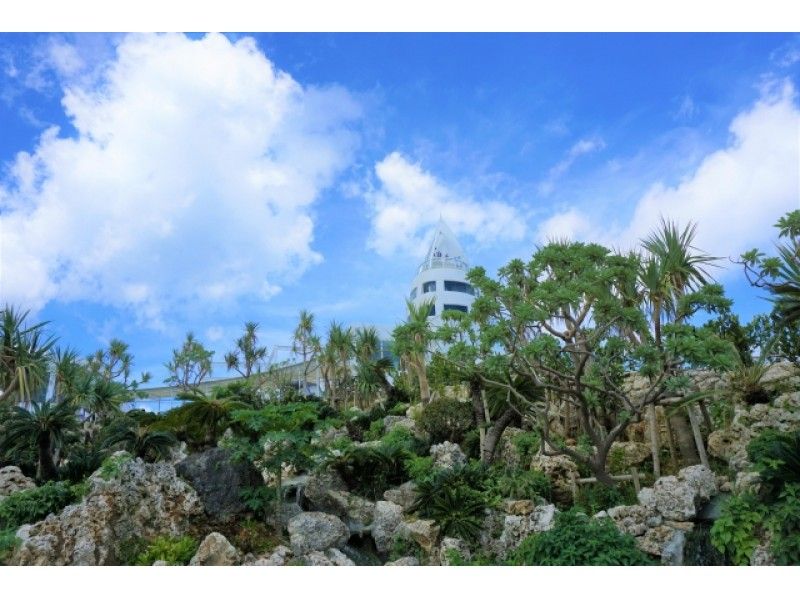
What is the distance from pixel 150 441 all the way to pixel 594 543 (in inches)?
364

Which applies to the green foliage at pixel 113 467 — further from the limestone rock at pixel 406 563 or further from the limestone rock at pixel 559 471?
the limestone rock at pixel 559 471

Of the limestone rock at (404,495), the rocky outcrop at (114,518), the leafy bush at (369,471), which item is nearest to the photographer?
the rocky outcrop at (114,518)

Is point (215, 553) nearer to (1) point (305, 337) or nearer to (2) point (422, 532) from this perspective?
(2) point (422, 532)

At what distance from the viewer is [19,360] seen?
1281 centimetres

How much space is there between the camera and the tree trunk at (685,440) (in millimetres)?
10891

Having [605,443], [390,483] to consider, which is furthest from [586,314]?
[390,483]

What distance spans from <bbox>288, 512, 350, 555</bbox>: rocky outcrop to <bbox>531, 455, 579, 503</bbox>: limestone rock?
380 centimetres

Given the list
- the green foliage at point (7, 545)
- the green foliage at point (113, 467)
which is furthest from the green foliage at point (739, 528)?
the green foliage at point (7, 545)

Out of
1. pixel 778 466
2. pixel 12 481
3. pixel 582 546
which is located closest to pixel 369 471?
pixel 582 546

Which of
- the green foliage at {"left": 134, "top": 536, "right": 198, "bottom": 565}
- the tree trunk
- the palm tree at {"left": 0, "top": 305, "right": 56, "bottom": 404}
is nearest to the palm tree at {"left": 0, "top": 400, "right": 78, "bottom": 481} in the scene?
the palm tree at {"left": 0, "top": 305, "right": 56, "bottom": 404}

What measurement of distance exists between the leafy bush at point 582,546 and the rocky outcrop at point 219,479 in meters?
4.96

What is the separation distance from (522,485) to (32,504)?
847 centimetres
